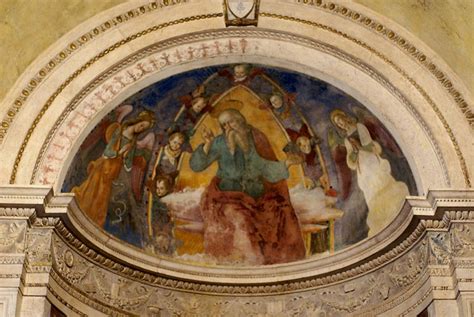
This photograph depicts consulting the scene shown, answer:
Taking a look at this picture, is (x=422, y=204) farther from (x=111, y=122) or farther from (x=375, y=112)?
(x=111, y=122)

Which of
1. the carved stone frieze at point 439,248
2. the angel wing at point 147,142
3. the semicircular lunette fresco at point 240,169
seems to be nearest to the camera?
the carved stone frieze at point 439,248

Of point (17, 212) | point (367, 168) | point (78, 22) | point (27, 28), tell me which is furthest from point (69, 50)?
point (367, 168)

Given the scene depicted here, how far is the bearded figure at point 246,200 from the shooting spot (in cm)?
1770

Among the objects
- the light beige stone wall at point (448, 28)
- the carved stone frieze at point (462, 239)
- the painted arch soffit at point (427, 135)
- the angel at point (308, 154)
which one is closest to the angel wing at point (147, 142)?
the painted arch soffit at point (427, 135)

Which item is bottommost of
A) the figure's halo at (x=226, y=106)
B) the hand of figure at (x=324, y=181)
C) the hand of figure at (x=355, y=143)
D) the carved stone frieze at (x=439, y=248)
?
the carved stone frieze at (x=439, y=248)

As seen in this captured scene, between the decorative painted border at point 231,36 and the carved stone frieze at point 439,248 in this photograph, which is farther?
the decorative painted border at point 231,36

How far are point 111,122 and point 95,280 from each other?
2246mm

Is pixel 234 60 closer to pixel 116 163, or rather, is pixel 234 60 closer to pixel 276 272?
pixel 116 163

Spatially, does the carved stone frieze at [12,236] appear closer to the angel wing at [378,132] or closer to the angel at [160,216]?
the angel at [160,216]

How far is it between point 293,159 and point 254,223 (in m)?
1.18

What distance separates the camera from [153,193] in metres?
17.5

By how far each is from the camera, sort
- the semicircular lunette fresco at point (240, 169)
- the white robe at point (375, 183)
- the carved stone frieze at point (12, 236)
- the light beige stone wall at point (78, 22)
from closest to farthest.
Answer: the carved stone frieze at point (12, 236)
the light beige stone wall at point (78, 22)
the white robe at point (375, 183)
the semicircular lunette fresco at point (240, 169)

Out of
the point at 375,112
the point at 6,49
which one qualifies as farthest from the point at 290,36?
the point at 6,49

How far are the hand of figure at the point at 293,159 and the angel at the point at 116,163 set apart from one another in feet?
6.89
